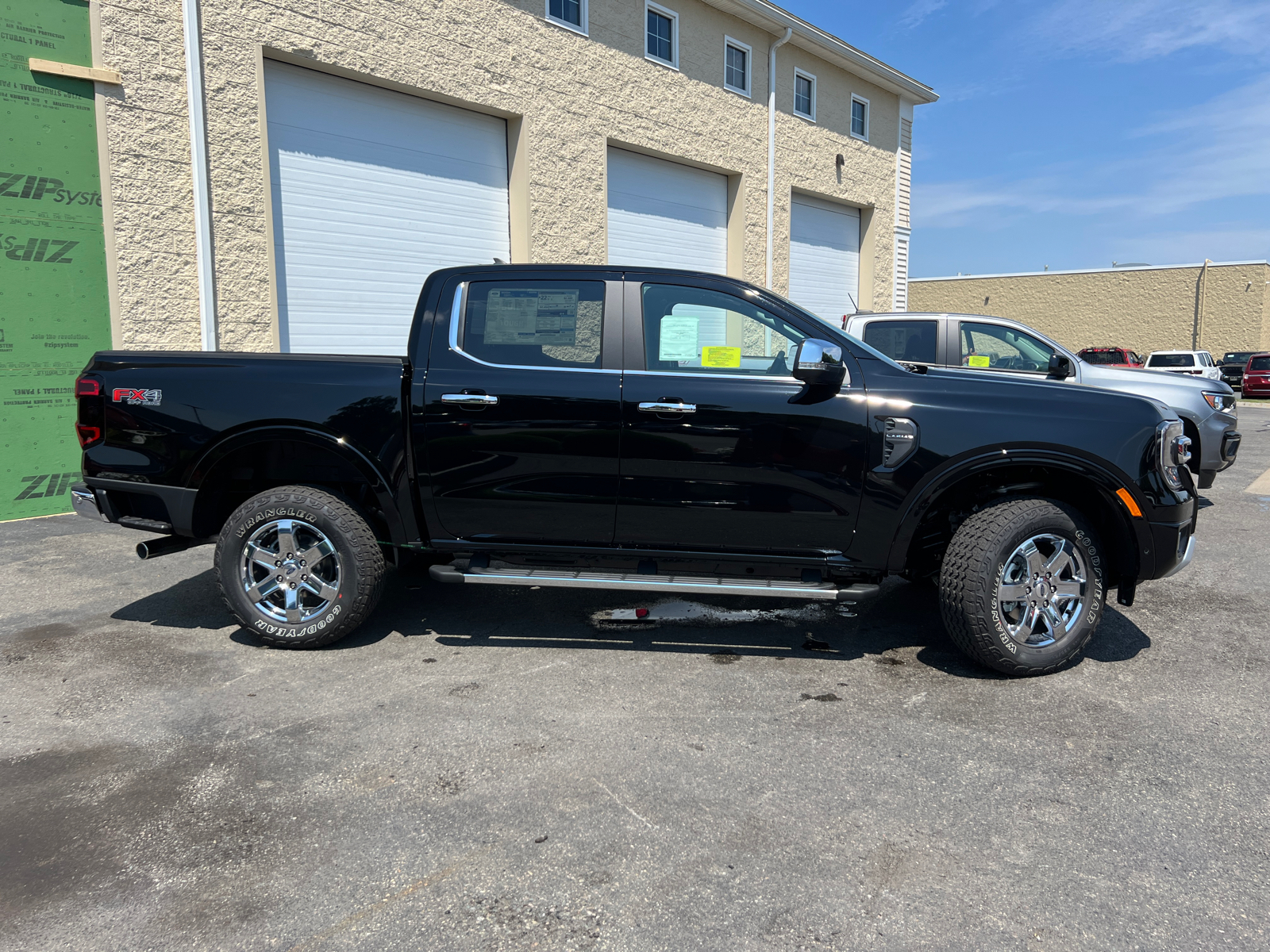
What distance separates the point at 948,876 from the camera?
2.58 metres

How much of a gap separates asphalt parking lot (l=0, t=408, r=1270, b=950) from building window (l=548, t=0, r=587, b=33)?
10.1m

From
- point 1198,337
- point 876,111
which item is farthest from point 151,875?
point 1198,337

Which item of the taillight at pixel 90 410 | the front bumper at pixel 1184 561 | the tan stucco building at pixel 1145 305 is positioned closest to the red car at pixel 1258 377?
the tan stucco building at pixel 1145 305

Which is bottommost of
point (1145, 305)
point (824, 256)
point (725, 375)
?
point (725, 375)

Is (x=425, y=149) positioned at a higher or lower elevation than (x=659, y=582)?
higher

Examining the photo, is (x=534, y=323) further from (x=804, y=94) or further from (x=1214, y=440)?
(x=804, y=94)

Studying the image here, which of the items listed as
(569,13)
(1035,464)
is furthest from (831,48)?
(1035,464)

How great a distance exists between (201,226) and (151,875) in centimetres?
772

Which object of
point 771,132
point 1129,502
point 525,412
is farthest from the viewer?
point 771,132

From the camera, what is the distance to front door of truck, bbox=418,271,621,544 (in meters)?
4.28

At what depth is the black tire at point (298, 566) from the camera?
441 cm

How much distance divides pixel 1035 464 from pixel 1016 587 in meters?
0.60

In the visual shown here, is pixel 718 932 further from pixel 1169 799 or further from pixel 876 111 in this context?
pixel 876 111

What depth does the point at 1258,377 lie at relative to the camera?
98.8 ft
